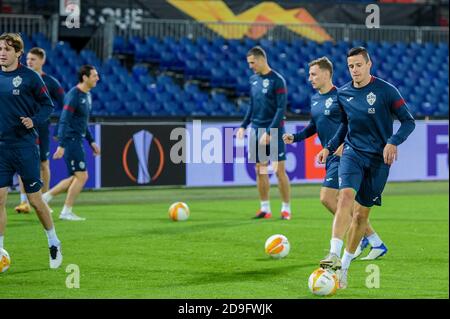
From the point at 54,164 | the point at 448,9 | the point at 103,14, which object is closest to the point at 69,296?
the point at 54,164

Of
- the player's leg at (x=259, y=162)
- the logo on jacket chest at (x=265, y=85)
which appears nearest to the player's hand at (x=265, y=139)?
the player's leg at (x=259, y=162)

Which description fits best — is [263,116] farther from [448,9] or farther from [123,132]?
[448,9]

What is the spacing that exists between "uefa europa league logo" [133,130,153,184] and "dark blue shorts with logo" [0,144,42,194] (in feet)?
34.2

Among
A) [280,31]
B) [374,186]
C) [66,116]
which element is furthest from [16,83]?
[280,31]

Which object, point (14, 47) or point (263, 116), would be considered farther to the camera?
point (263, 116)

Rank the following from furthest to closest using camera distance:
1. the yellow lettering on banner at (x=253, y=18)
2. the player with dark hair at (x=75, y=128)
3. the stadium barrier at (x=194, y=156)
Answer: the yellow lettering on banner at (x=253, y=18), the stadium barrier at (x=194, y=156), the player with dark hair at (x=75, y=128)

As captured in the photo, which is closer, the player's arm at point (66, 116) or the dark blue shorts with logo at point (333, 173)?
the dark blue shorts with logo at point (333, 173)

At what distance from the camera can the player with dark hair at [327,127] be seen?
11.2 metres

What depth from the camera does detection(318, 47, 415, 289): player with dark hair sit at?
9.20 m

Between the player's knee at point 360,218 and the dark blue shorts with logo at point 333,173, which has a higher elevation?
the dark blue shorts with logo at point 333,173

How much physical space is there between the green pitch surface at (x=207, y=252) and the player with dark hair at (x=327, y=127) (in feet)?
1.24

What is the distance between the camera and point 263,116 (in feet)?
49.5

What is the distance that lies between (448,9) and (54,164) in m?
16.8

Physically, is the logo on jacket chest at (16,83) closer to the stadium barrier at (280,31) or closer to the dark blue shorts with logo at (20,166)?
the dark blue shorts with logo at (20,166)
